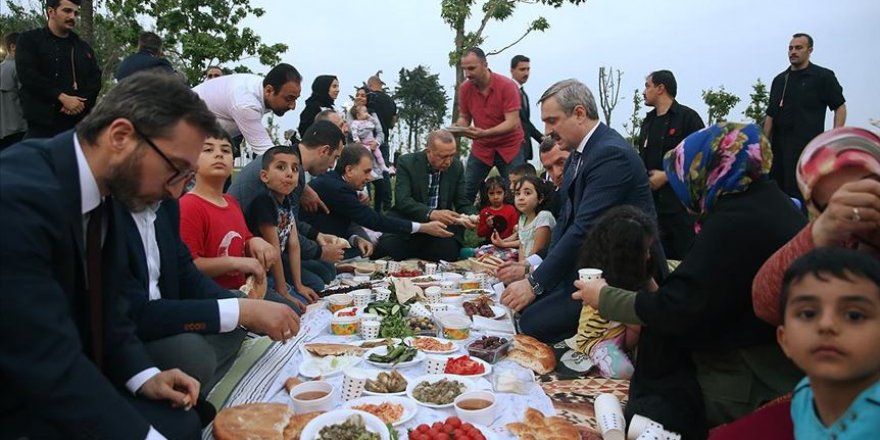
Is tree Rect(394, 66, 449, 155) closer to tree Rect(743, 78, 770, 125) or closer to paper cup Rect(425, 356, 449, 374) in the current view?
tree Rect(743, 78, 770, 125)

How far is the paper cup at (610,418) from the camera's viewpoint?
252 cm

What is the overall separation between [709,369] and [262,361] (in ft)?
7.98

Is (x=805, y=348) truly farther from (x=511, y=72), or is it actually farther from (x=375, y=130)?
(x=375, y=130)

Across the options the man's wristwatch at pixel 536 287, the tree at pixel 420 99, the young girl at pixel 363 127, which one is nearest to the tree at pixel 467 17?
the young girl at pixel 363 127

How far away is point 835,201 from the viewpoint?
5.83 feet

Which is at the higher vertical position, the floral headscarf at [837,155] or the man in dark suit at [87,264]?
the floral headscarf at [837,155]

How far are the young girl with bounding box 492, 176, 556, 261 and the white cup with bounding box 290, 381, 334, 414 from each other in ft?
9.69

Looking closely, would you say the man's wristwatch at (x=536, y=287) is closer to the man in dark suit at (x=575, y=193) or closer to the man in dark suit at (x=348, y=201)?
the man in dark suit at (x=575, y=193)

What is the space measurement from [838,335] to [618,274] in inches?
61.9

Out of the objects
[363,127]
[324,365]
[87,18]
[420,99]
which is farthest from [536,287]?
[420,99]

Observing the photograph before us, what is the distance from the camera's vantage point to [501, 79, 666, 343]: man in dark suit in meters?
3.95

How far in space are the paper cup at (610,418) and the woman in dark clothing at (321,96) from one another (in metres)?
6.47

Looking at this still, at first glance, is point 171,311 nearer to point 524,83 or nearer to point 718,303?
point 718,303

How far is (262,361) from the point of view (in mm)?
3449
